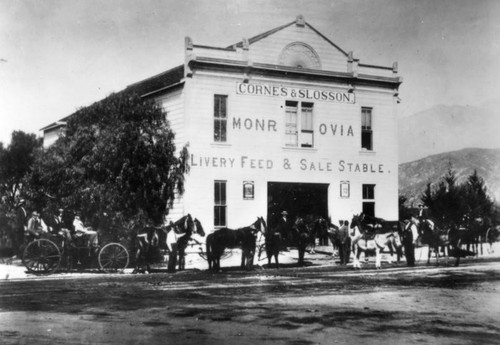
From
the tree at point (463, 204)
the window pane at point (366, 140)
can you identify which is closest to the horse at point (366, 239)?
the tree at point (463, 204)

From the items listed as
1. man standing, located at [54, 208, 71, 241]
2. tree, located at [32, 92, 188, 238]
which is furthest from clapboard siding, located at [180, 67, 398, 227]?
man standing, located at [54, 208, 71, 241]

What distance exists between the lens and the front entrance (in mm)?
23609

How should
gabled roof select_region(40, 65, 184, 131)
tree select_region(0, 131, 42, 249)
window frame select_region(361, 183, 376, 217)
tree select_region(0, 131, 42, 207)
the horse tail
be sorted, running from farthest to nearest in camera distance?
window frame select_region(361, 183, 376, 217) → gabled roof select_region(40, 65, 184, 131) → tree select_region(0, 131, 42, 207) → tree select_region(0, 131, 42, 249) → the horse tail

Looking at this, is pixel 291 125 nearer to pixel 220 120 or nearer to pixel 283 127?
pixel 283 127

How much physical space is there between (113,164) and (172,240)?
3143mm

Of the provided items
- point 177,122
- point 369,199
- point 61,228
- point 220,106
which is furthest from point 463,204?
point 61,228

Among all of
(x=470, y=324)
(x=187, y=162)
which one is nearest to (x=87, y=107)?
(x=187, y=162)

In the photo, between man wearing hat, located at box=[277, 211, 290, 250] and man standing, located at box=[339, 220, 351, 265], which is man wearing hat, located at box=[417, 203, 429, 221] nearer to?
man standing, located at box=[339, 220, 351, 265]

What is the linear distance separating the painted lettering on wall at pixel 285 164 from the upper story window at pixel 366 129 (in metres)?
0.83

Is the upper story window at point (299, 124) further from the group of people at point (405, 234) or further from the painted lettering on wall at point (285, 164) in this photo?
the group of people at point (405, 234)

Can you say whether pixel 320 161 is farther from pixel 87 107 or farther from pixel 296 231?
pixel 87 107

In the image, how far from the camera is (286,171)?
2338cm

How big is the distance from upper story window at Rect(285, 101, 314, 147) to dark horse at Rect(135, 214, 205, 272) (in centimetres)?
670

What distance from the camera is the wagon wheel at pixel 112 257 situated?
55.9 feet
